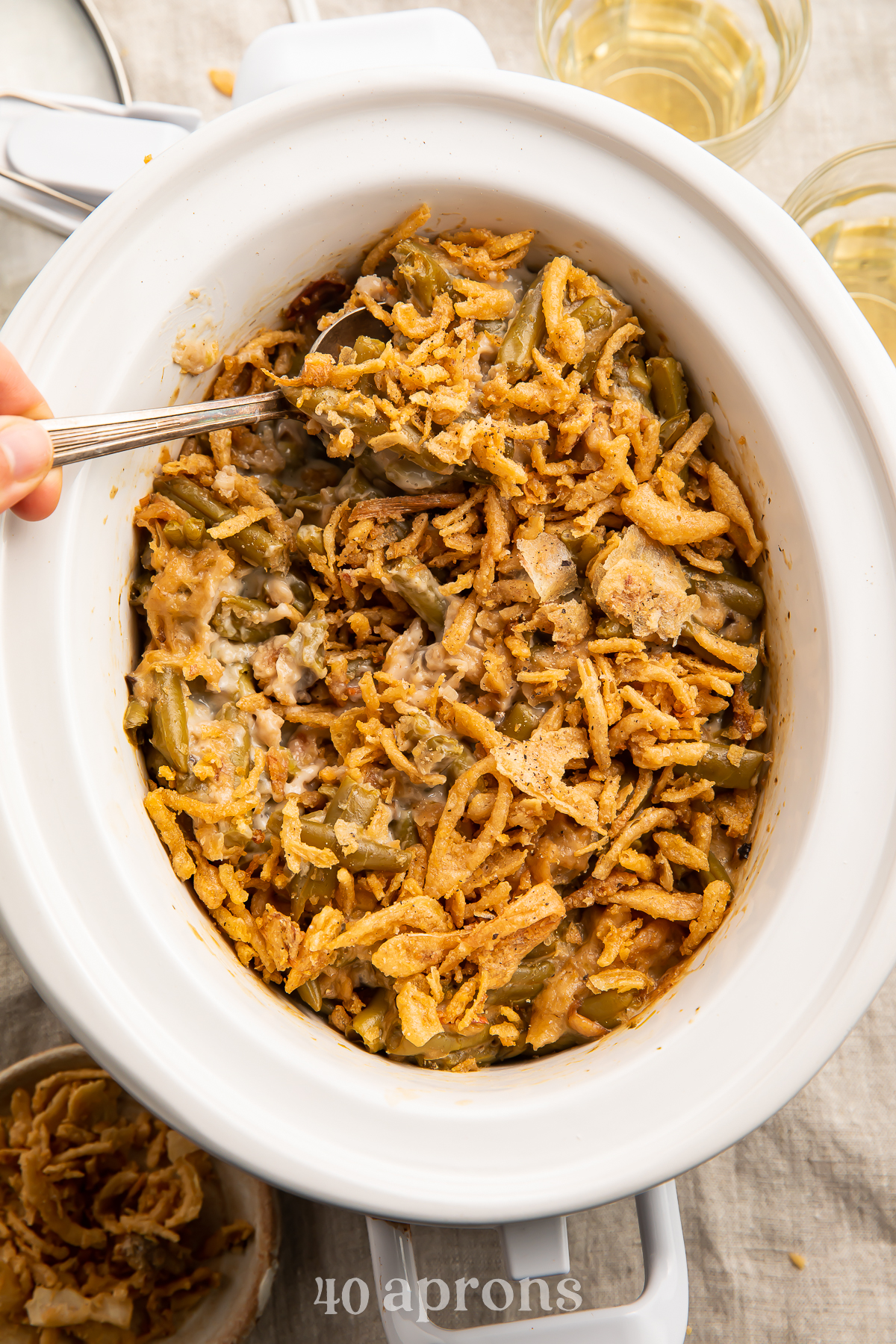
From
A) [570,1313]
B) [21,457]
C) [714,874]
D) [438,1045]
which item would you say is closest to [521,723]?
[714,874]

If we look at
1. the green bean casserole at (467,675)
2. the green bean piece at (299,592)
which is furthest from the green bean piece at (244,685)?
the green bean piece at (299,592)

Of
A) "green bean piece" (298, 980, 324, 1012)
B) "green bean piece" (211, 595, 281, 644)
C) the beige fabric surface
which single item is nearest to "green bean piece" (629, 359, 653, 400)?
"green bean piece" (211, 595, 281, 644)

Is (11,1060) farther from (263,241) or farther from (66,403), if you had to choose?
(263,241)

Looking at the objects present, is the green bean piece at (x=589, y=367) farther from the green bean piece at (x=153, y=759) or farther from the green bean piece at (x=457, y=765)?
the green bean piece at (x=153, y=759)

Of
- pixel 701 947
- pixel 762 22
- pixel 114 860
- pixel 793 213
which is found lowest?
pixel 114 860

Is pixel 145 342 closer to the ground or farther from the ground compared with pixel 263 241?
closer to the ground

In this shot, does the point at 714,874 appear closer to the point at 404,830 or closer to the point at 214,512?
the point at 404,830

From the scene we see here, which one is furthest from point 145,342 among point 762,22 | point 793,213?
point 762,22
